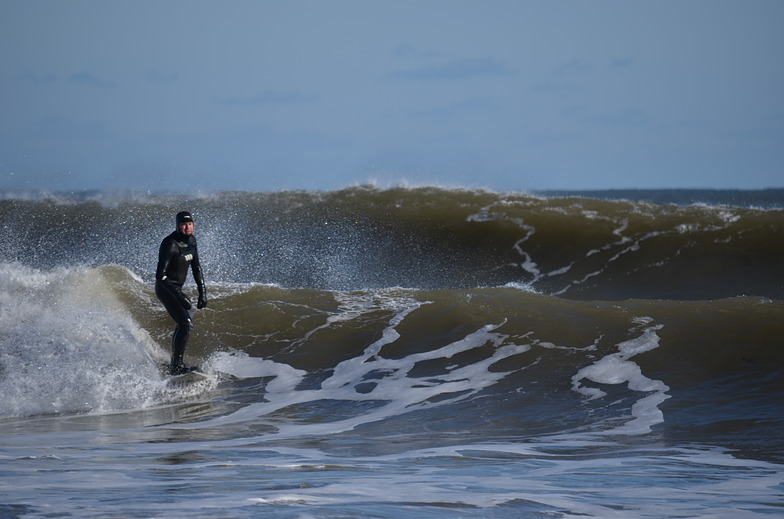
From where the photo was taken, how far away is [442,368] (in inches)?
385

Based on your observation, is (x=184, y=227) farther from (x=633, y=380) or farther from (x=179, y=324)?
(x=633, y=380)

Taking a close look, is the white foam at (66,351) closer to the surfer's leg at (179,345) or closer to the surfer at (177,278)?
the surfer's leg at (179,345)

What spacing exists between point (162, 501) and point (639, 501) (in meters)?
2.49

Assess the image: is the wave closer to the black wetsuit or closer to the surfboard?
the surfboard

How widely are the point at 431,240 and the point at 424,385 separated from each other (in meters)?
11.6

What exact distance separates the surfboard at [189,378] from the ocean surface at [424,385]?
0.12 m

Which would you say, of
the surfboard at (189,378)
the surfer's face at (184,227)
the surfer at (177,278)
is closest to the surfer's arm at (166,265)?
the surfer at (177,278)

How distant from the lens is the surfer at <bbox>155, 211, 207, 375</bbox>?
10.0 m

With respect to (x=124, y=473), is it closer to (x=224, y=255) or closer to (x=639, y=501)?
(x=639, y=501)

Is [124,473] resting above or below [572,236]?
below

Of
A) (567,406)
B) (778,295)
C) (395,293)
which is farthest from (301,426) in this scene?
(778,295)

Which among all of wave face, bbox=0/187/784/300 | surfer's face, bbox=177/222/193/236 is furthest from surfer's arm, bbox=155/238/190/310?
wave face, bbox=0/187/784/300

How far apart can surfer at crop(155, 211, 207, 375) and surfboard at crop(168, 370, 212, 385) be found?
0.09 m

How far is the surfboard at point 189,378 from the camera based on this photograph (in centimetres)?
974
